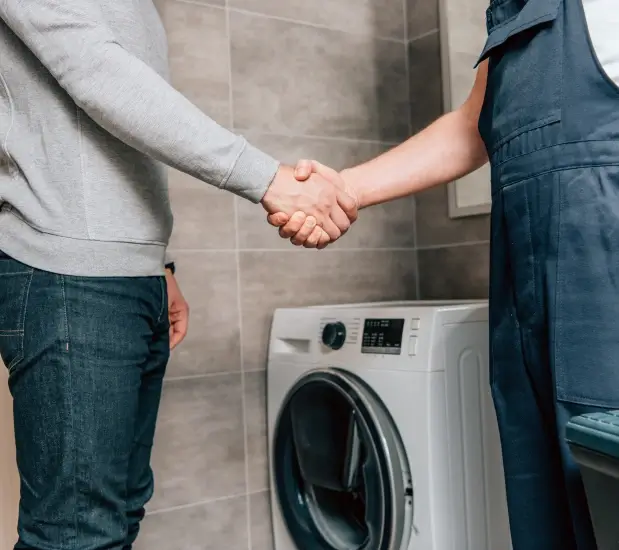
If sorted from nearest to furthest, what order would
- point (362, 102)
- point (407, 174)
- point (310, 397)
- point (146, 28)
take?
point (146, 28), point (407, 174), point (310, 397), point (362, 102)

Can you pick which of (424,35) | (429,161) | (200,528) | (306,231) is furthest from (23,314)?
(424,35)

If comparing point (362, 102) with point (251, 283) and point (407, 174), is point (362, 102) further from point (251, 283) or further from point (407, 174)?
point (407, 174)

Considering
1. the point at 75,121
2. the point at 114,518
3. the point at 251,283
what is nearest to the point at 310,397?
the point at 251,283

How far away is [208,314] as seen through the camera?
6.59ft

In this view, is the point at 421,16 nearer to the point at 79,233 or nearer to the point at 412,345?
the point at 412,345

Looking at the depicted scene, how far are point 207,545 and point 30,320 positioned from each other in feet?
3.69

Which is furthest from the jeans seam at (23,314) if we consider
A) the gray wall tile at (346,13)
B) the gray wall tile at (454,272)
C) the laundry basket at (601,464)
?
the gray wall tile at (454,272)

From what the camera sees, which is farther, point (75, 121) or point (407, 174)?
point (407, 174)

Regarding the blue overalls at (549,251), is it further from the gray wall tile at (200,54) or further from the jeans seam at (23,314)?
the gray wall tile at (200,54)

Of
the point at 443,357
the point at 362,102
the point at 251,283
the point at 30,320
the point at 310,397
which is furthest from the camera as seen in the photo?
the point at 362,102

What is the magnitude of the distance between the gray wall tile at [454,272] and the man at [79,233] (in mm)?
1214

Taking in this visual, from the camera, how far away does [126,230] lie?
1136 millimetres

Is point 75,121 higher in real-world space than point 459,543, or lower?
higher

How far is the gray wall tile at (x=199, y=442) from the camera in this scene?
6.35 ft
